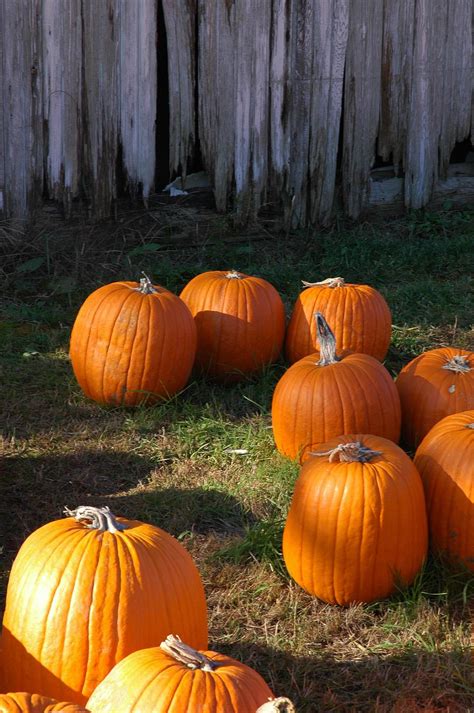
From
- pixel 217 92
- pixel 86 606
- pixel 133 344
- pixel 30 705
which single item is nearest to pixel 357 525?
pixel 86 606

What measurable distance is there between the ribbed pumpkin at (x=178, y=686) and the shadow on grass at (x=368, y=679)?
2.21 feet

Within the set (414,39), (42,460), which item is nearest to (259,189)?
(414,39)

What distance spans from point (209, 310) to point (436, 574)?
2.14m

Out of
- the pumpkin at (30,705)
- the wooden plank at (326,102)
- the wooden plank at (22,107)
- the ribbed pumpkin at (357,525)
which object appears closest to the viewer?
the pumpkin at (30,705)

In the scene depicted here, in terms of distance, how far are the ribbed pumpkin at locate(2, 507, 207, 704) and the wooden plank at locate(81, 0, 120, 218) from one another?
4370 mm

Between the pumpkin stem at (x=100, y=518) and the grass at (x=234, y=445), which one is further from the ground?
the pumpkin stem at (x=100, y=518)

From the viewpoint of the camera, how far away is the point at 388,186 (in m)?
8.26

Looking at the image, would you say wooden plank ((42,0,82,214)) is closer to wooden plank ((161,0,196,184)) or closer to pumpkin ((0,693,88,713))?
wooden plank ((161,0,196,184))

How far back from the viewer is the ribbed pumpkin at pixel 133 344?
482 centimetres

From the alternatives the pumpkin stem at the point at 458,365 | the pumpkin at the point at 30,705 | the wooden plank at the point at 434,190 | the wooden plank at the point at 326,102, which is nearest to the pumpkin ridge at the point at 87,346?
the pumpkin stem at the point at 458,365

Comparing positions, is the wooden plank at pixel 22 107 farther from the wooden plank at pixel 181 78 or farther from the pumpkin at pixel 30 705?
the pumpkin at pixel 30 705

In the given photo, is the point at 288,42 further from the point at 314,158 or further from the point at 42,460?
the point at 42,460

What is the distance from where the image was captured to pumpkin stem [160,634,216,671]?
2348mm

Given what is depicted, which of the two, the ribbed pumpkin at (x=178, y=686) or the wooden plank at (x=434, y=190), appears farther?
the wooden plank at (x=434, y=190)
